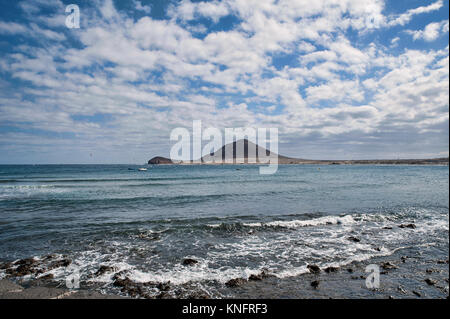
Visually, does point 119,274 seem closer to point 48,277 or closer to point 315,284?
point 48,277

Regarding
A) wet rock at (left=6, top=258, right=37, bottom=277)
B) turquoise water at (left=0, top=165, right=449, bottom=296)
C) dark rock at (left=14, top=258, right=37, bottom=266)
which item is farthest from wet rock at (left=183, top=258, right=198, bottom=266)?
dark rock at (left=14, top=258, right=37, bottom=266)

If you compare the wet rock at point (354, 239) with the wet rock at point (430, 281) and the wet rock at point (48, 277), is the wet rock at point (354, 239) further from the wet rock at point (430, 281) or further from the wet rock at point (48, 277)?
the wet rock at point (48, 277)

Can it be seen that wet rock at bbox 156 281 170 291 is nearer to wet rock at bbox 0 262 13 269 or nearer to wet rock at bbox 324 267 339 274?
wet rock at bbox 324 267 339 274

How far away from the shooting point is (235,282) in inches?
293

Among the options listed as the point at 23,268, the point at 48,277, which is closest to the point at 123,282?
the point at 48,277

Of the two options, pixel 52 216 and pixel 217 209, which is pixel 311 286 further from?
pixel 52 216

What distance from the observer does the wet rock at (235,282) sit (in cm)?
732
